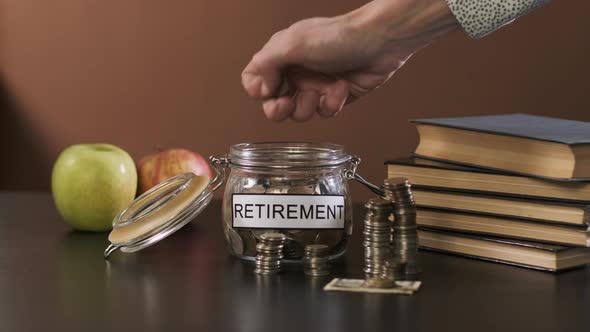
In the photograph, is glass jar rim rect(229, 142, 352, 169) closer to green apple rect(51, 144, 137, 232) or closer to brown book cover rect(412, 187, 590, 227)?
brown book cover rect(412, 187, 590, 227)

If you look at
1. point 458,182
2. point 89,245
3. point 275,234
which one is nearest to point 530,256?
point 458,182

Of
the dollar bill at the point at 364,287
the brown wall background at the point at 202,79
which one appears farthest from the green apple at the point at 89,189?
the brown wall background at the point at 202,79

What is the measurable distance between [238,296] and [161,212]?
252 millimetres

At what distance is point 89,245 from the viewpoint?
1.18 m

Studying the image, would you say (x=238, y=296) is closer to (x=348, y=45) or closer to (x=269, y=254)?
(x=269, y=254)

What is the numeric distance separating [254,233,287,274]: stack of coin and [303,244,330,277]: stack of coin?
3 cm

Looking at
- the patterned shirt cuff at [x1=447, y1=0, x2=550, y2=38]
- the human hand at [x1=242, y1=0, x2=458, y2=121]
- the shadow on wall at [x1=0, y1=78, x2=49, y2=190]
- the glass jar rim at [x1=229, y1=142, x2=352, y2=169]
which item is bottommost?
the shadow on wall at [x1=0, y1=78, x2=49, y2=190]

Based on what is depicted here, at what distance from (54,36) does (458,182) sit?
261cm

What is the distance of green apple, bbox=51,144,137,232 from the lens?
129 cm

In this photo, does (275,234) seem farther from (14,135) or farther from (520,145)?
(14,135)

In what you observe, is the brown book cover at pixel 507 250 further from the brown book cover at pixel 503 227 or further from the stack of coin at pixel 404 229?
the stack of coin at pixel 404 229

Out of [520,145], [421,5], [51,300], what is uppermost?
[421,5]

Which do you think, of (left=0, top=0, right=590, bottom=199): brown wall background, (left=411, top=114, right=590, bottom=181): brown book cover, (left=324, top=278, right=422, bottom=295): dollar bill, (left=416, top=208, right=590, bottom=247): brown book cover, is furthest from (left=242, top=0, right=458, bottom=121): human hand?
Result: (left=0, top=0, right=590, bottom=199): brown wall background

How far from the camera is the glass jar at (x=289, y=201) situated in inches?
40.3
